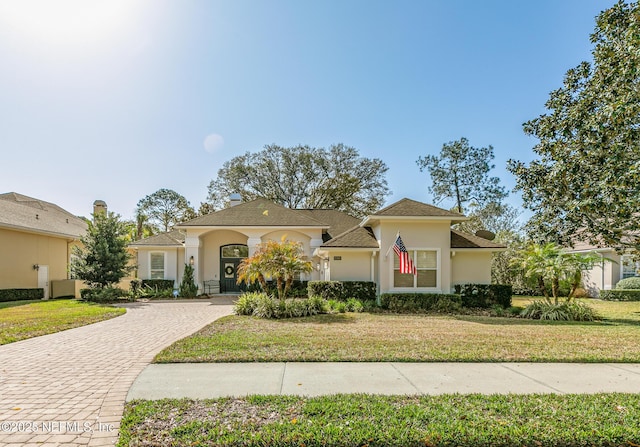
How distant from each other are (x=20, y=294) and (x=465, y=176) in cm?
3303

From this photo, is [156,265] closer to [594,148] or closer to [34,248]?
[34,248]

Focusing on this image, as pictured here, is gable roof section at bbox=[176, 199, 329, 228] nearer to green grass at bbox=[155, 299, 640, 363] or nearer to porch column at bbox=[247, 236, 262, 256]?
porch column at bbox=[247, 236, 262, 256]

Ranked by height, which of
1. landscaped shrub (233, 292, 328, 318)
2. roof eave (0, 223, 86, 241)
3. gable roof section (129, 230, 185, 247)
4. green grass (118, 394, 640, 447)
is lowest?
landscaped shrub (233, 292, 328, 318)

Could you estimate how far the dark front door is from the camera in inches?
880

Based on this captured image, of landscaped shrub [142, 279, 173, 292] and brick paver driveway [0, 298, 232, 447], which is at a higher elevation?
brick paver driveway [0, 298, 232, 447]

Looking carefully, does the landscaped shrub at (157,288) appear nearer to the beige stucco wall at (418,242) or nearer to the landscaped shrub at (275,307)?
the landscaped shrub at (275,307)

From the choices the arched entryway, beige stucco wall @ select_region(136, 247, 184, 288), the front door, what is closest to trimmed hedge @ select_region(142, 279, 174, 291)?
beige stucco wall @ select_region(136, 247, 184, 288)

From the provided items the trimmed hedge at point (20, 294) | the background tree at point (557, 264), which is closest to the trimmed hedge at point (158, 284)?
the trimmed hedge at point (20, 294)

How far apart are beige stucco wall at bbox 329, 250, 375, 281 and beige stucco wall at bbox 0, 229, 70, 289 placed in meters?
15.7

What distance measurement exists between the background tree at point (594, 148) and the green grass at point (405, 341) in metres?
3.61

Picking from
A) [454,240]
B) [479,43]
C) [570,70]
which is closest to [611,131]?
[570,70]

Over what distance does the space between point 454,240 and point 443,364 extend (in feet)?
35.1

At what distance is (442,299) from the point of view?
1384 cm

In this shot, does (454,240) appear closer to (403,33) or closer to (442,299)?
(442,299)
